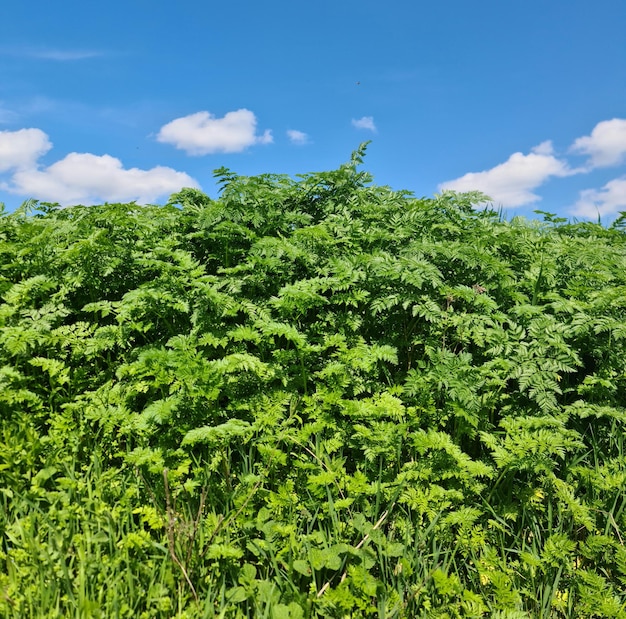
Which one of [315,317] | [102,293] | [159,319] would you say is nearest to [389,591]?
[315,317]

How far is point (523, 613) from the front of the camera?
2625 mm

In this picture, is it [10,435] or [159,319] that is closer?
[10,435]

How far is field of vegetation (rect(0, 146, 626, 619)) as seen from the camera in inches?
103

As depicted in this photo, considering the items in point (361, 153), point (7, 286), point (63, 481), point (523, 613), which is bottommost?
point (523, 613)

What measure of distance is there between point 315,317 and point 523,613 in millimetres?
2373

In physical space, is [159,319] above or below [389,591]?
above

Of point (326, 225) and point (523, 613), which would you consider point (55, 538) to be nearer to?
point (523, 613)

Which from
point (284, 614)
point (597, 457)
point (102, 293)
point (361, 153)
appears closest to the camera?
point (284, 614)

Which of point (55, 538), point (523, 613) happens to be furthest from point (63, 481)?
point (523, 613)

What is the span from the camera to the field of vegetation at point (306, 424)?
2.62 meters

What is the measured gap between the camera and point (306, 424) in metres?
3.26

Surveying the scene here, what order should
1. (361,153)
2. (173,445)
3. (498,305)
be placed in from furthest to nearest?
(361,153) < (498,305) < (173,445)

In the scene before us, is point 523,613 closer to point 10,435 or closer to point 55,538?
point 55,538

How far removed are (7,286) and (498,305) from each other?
3.95 m
